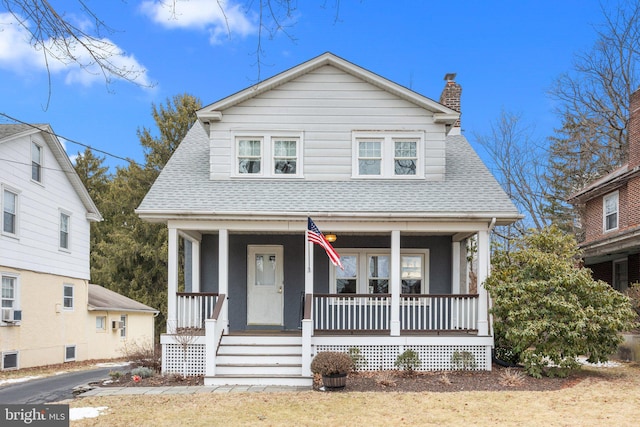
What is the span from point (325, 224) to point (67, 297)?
12.5 meters

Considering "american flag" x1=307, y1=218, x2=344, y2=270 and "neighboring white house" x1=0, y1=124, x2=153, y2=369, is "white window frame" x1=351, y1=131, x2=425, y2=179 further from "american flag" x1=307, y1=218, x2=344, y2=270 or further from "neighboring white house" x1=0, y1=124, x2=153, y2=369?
"neighboring white house" x1=0, y1=124, x2=153, y2=369

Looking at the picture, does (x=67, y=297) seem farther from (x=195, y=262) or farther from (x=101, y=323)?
(x=195, y=262)

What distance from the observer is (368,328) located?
1399 centimetres

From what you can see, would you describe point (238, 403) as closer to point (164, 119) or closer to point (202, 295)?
point (202, 295)

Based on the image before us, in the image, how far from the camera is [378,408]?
898cm

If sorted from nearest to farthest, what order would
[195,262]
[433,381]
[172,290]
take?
[433,381] → [172,290] → [195,262]

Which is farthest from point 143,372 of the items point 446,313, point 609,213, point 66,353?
point 609,213

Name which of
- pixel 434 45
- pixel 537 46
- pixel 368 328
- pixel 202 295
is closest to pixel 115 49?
pixel 202 295

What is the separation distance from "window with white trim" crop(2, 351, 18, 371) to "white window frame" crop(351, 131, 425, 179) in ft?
37.3

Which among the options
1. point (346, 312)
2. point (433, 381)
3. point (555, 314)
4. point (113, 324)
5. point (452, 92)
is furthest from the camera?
point (113, 324)

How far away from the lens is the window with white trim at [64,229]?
20.7 metres

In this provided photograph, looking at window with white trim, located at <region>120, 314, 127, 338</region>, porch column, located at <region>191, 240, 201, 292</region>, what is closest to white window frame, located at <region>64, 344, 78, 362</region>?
window with white trim, located at <region>120, 314, 127, 338</region>

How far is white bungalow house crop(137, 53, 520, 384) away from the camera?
40.4 ft

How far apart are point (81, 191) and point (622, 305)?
60.8ft
